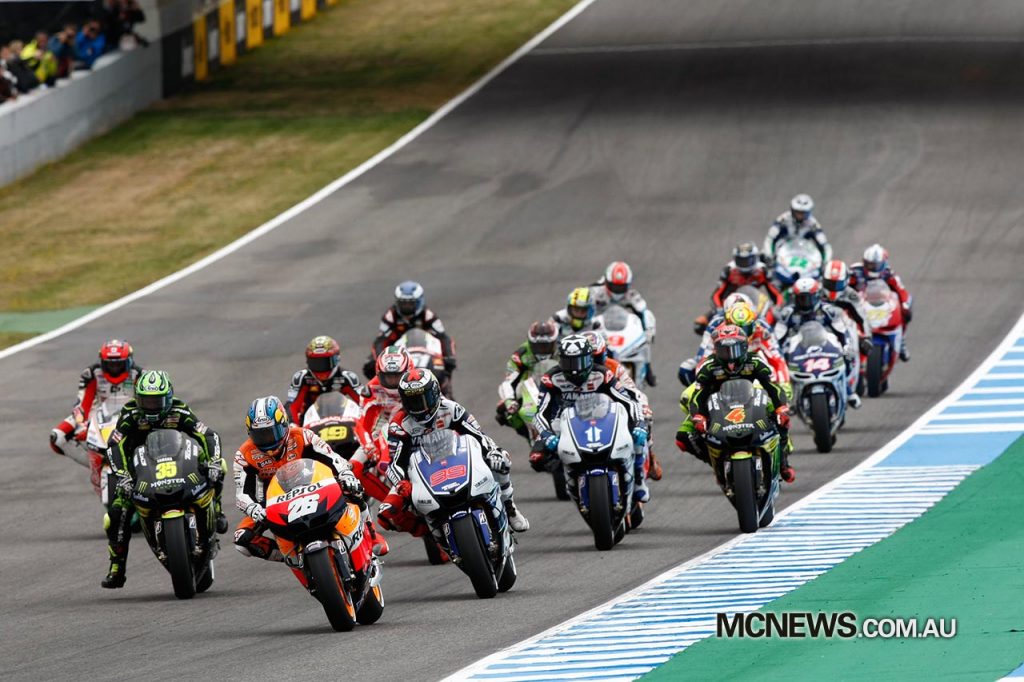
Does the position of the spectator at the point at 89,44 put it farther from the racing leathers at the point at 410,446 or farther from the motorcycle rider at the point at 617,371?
the racing leathers at the point at 410,446

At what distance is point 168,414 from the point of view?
16.3m

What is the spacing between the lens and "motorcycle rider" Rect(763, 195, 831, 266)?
26.9 m

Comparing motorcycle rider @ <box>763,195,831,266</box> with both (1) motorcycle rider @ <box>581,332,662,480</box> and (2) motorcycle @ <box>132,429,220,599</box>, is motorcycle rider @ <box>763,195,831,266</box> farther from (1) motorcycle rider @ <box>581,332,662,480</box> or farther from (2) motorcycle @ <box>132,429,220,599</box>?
(2) motorcycle @ <box>132,429,220,599</box>

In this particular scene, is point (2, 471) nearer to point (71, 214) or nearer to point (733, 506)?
point (733, 506)

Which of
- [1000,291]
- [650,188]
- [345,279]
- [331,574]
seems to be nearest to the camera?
[331,574]

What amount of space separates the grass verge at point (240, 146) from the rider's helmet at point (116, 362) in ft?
37.1

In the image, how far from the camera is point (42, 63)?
40406 millimetres

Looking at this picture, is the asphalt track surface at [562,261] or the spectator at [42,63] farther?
the spectator at [42,63]

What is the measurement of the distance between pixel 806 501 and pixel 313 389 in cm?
510

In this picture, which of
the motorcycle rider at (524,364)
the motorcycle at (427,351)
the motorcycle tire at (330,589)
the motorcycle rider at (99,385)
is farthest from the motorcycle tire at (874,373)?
the motorcycle tire at (330,589)

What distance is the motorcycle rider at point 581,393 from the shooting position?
1678 centimetres

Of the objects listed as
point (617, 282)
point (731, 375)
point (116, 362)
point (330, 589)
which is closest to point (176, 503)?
point (330, 589)

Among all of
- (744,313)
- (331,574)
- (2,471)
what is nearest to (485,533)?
(331,574)

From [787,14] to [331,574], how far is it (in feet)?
124
